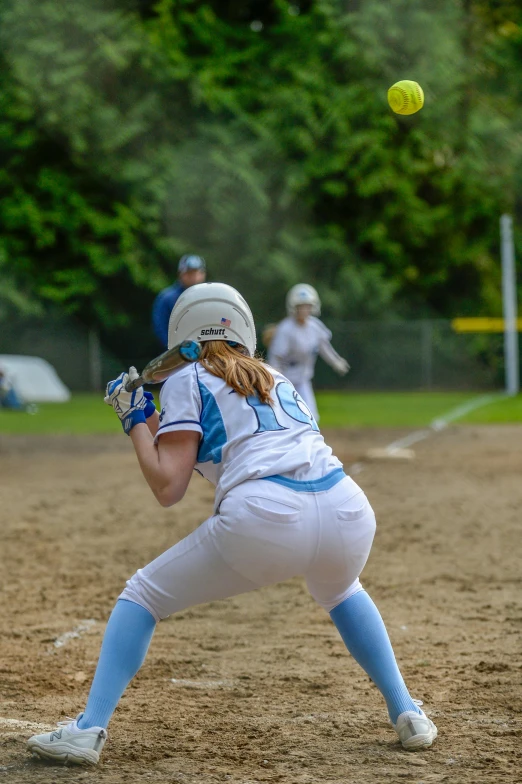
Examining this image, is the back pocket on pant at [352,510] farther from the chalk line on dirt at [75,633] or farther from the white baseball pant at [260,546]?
the chalk line on dirt at [75,633]

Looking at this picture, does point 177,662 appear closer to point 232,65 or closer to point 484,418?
point 484,418

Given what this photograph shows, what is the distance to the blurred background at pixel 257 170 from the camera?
2786 centimetres

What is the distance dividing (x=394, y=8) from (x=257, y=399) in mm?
27193

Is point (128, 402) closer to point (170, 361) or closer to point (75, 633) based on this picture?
point (170, 361)

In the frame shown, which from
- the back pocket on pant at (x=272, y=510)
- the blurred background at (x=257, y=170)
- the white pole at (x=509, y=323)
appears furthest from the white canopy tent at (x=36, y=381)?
the back pocket on pant at (x=272, y=510)

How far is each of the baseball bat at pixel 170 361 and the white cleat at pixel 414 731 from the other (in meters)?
1.39

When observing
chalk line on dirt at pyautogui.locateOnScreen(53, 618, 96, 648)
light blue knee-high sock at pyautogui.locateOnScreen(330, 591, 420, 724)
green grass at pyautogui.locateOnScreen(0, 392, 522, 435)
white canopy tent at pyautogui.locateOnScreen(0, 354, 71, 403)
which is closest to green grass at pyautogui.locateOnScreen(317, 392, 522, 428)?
green grass at pyautogui.locateOnScreen(0, 392, 522, 435)

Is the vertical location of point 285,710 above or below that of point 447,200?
above

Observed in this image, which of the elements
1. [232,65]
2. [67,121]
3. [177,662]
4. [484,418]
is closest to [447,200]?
[232,65]

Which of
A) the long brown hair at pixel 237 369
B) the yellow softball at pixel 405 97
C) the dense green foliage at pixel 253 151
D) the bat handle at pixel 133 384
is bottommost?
the dense green foliage at pixel 253 151

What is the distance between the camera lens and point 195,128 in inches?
1137

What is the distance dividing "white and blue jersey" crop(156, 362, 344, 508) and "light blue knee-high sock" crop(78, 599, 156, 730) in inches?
17.9

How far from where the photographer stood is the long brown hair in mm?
3337

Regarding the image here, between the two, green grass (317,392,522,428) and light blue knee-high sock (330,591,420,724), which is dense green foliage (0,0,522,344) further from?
light blue knee-high sock (330,591,420,724)
